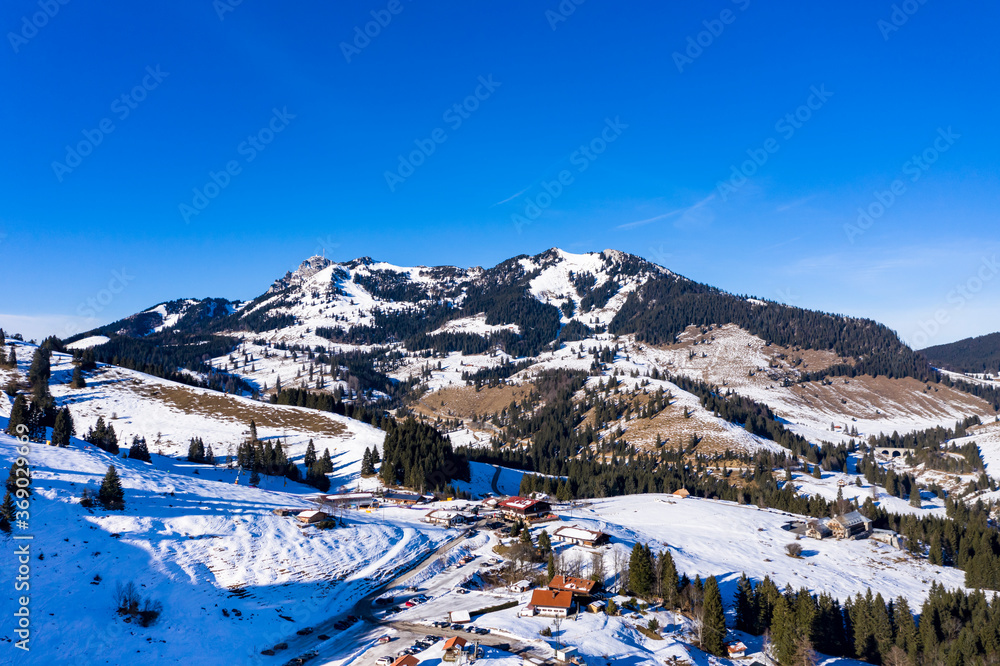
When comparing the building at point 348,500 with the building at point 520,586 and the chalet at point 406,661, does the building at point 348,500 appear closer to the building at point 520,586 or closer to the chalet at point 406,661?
the building at point 520,586

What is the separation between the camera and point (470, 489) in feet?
379

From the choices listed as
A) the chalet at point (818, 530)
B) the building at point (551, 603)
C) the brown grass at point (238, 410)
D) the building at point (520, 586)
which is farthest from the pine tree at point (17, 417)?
the chalet at point (818, 530)

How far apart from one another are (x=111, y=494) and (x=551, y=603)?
49331mm

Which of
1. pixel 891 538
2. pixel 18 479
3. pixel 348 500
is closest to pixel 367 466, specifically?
pixel 348 500

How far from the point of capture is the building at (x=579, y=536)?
7338 centimetres

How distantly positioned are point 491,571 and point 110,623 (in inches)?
1465

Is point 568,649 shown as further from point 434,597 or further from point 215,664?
point 215,664

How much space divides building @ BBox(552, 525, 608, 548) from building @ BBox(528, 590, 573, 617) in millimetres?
18928

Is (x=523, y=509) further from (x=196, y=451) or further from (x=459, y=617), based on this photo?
(x=196, y=451)

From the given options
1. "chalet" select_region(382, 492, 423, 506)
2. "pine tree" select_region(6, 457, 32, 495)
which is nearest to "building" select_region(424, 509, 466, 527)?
"chalet" select_region(382, 492, 423, 506)

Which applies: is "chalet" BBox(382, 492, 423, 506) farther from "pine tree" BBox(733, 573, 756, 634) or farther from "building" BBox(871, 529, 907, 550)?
"building" BBox(871, 529, 907, 550)

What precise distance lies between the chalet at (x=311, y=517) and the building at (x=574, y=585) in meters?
31.4

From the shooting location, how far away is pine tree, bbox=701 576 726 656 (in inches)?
2072

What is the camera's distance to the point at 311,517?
7200 cm
